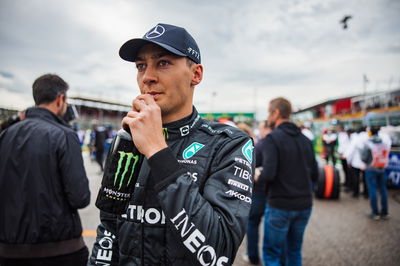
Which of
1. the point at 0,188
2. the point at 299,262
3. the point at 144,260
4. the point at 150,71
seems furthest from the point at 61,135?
the point at 299,262

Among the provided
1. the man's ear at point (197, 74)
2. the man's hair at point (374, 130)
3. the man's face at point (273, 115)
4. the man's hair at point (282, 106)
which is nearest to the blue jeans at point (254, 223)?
the man's face at point (273, 115)

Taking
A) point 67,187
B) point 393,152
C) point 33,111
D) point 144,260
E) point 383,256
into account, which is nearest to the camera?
point 144,260

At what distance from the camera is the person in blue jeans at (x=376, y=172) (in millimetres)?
4766

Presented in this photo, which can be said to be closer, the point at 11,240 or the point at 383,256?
the point at 11,240

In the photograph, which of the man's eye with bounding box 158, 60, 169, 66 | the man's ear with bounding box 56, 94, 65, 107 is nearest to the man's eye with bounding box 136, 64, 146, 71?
the man's eye with bounding box 158, 60, 169, 66

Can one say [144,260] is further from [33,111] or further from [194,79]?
[33,111]

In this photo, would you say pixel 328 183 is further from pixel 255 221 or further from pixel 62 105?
pixel 62 105

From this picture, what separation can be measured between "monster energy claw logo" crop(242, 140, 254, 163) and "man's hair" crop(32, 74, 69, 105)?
5.69 ft

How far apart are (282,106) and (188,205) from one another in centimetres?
236

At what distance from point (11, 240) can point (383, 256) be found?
4367 millimetres

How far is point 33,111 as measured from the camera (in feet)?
6.26

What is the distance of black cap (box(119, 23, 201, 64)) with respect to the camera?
3.55 ft

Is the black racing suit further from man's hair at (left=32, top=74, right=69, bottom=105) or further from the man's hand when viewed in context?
man's hair at (left=32, top=74, right=69, bottom=105)

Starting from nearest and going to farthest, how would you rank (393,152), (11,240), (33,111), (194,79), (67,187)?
(194,79)
(11,240)
(67,187)
(33,111)
(393,152)
